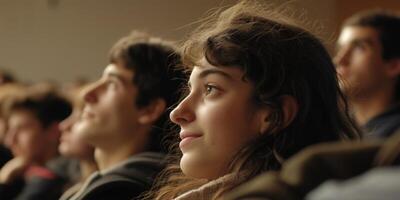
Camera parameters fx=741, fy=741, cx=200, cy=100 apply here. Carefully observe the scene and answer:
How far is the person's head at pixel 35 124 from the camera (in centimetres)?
286

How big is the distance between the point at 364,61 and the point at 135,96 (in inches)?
35.8

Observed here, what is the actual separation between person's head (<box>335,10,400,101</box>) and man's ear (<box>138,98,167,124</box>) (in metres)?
0.75

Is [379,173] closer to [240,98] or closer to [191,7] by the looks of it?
[240,98]

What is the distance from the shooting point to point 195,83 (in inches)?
54.5

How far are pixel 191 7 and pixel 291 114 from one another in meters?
3.96

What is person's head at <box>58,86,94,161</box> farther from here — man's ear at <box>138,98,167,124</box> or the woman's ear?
the woman's ear

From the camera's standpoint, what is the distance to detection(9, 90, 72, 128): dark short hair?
2.91 meters

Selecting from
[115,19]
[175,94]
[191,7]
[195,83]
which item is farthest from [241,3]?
[115,19]

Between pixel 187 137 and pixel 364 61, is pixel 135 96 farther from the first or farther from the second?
pixel 364 61

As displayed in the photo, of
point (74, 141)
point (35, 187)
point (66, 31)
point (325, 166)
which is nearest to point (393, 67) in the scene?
point (74, 141)

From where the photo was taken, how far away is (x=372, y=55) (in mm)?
2590

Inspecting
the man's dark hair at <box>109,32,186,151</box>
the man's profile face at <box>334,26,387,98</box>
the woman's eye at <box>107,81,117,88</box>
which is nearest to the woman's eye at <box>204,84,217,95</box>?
the man's dark hair at <box>109,32,186,151</box>

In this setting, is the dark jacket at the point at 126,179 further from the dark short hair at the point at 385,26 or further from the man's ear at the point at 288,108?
the dark short hair at the point at 385,26

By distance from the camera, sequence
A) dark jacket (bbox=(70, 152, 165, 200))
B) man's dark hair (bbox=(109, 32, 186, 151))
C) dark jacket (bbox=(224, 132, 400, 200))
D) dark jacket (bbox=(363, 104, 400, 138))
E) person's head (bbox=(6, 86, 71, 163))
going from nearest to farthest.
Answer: dark jacket (bbox=(224, 132, 400, 200)) → dark jacket (bbox=(70, 152, 165, 200)) → man's dark hair (bbox=(109, 32, 186, 151)) → dark jacket (bbox=(363, 104, 400, 138)) → person's head (bbox=(6, 86, 71, 163))
